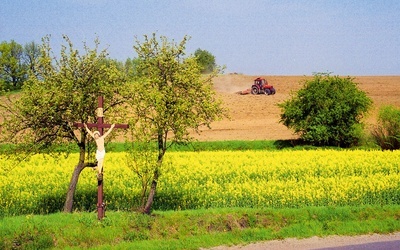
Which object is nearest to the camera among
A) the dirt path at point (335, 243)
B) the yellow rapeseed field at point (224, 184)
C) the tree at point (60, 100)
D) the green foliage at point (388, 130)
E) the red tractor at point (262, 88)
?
the dirt path at point (335, 243)

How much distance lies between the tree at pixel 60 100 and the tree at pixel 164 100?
1185 mm

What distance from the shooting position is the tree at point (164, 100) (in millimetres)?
18953

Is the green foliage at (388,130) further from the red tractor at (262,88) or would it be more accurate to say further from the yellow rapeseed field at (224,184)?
the red tractor at (262,88)

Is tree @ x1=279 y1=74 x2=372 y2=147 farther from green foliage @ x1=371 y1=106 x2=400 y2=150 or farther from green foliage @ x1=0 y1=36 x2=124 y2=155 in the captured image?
green foliage @ x1=0 y1=36 x2=124 y2=155

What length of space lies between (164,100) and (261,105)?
5425cm

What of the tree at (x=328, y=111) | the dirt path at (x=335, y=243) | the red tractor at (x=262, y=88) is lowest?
the dirt path at (x=335, y=243)

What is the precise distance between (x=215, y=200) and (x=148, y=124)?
17.4 ft

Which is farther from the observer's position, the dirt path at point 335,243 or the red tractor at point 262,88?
the red tractor at point 262,88

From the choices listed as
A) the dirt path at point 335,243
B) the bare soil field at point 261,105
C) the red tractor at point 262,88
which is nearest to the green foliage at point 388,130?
the bare soil field at point 261,105

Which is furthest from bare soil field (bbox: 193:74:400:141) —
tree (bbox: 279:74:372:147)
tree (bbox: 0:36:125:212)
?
tree (bbox: 0:36:125:212)

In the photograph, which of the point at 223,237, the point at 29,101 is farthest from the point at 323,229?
the point at 29,101

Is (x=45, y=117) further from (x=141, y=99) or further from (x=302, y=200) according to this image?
(x=302, y=200)

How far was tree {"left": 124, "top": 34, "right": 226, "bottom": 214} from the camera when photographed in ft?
62.2

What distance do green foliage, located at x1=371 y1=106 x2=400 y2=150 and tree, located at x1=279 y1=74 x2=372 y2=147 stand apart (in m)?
1.51
